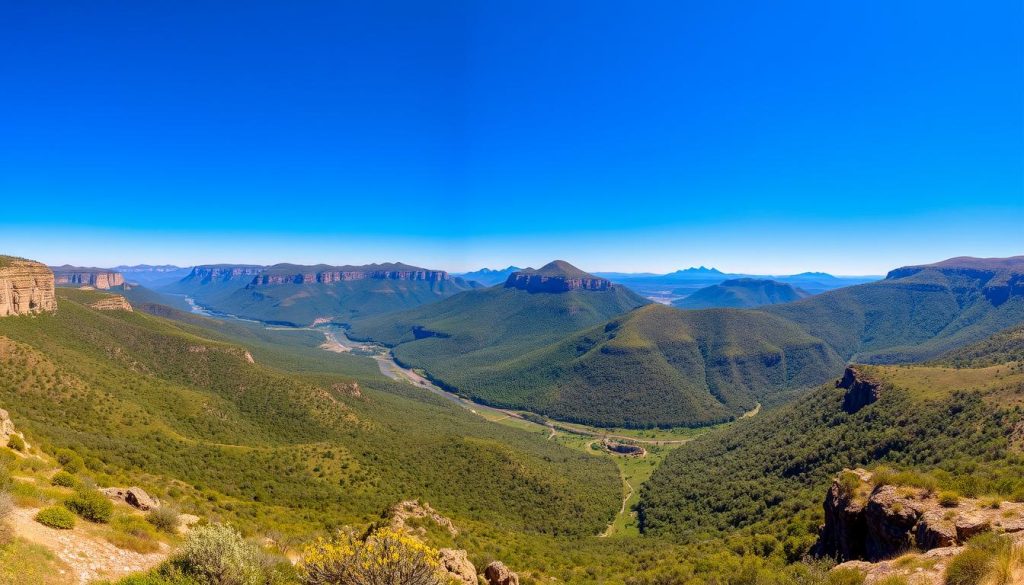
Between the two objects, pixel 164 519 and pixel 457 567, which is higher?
pixel 164 519

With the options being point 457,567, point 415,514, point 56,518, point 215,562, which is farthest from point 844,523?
point 56,518

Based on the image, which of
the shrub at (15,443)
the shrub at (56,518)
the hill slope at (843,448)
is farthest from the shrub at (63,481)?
the hill slope at (843,448)

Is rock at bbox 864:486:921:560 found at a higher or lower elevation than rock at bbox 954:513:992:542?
lower

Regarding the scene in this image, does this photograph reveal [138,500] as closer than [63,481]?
No

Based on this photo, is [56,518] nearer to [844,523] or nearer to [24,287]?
[844,523]

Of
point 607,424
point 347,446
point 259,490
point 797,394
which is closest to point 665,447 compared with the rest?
point 607,424

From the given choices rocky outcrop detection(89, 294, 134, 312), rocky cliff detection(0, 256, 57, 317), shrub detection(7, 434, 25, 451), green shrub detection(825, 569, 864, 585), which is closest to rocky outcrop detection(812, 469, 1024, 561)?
green shrub detection(825, 569, 864, 585)

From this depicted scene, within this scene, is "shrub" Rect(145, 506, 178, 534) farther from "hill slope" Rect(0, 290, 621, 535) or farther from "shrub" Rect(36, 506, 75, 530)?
"hill slope" Rect(0, 290, 621, 535)
